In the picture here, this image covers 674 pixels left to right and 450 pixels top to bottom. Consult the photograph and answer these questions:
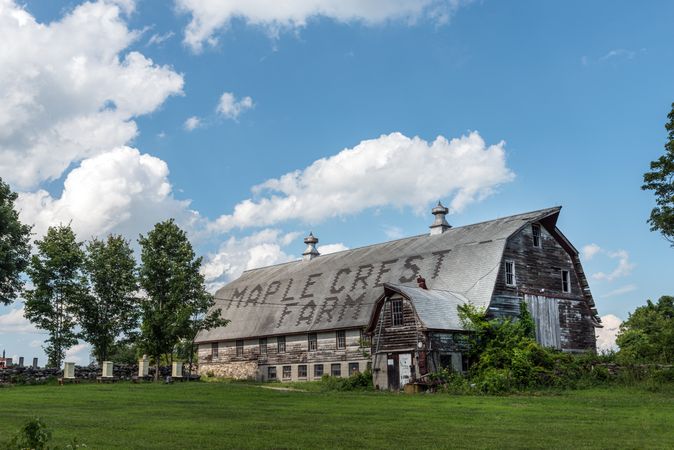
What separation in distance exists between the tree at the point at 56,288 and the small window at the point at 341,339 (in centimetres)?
1755

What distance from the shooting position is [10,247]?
140 feet

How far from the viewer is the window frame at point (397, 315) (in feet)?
121


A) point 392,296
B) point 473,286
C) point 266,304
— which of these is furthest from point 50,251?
point 473,286

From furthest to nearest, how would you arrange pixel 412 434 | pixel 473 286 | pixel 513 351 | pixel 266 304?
1. pixel 266 304
2. pixel 473 286
3. pixel 513 351
4. pixel 412 434

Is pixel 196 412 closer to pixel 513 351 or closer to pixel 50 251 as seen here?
pixel 513 351

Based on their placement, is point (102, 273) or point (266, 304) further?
point (266, 304)

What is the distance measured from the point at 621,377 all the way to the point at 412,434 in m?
20.9

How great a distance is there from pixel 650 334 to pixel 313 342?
2853cm

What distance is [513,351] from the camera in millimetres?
34812

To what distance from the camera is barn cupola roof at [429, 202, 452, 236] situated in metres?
50.3

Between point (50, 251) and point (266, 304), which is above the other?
point (50, 251)

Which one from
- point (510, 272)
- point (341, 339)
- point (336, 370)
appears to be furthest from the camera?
point (336, 370)

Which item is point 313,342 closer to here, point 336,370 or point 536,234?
point 336,370

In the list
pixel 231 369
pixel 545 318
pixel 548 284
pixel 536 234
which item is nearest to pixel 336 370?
pixel 231 369
